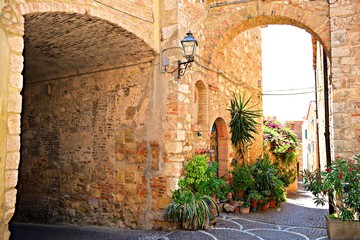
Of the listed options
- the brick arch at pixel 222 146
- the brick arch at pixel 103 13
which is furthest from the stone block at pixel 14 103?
the brick arch at pixel 222 146

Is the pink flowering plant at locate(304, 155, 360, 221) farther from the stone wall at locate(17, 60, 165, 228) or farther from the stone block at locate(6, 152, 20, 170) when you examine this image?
the stone block at locate(6, 152, 20, 170)

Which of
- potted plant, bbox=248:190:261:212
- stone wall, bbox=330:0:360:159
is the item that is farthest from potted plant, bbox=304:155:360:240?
potted plant, bbox=248:190:261:212

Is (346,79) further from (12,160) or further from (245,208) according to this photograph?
(12,160)

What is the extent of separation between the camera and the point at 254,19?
7.11m

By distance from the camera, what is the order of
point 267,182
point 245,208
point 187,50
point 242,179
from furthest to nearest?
point 267,182 → point 242,179 → point 245,208 → point 187,50

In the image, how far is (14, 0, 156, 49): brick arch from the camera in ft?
13.7

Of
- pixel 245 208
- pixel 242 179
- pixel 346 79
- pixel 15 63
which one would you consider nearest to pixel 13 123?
pixel 15 63

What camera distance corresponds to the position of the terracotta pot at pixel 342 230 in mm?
5133

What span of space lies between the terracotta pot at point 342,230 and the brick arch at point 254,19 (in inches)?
127

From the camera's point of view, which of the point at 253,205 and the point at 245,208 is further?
the point at 253,205

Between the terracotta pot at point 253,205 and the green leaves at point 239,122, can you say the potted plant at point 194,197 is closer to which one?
the terracotta pot at point 253,205

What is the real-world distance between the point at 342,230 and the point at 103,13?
5.00 metres

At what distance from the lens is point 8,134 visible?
3.68 m

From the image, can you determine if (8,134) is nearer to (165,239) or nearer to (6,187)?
(6,187)
